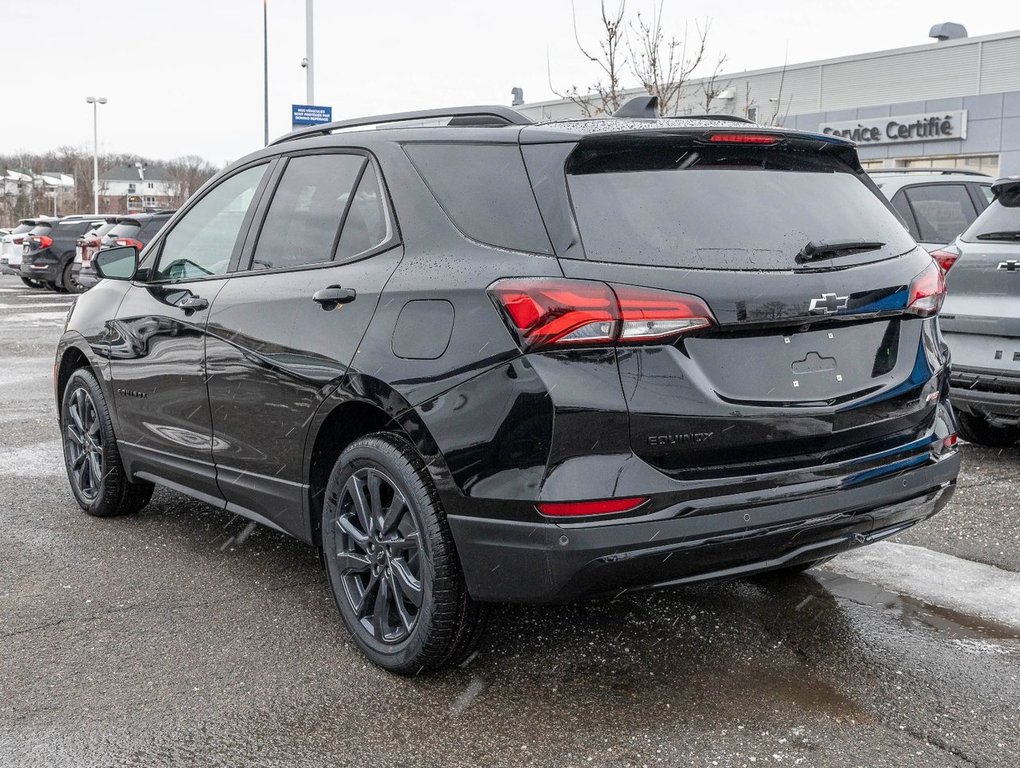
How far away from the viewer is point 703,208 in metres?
3.22

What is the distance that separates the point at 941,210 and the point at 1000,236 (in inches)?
108

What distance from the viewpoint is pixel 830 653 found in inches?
146

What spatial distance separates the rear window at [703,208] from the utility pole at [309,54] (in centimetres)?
2154

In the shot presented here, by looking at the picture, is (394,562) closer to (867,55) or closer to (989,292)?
(989,292)

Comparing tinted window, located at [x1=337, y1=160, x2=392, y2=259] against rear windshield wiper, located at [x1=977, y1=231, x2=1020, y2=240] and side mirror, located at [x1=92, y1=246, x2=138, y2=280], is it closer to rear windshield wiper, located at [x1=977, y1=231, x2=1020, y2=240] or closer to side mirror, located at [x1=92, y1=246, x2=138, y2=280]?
side mirror, located at [x1=92, y1=246, x2=138, y2=280]

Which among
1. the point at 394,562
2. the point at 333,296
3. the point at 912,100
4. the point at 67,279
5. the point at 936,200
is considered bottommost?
the point at 67,279

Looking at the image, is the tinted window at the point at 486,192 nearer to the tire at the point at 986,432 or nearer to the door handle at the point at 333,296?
the door handle at the point at 333,296

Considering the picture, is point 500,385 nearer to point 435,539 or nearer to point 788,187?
point 435,539

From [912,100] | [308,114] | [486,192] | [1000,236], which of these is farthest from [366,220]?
[912,100]

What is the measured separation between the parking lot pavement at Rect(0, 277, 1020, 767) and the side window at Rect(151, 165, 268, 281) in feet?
4.09

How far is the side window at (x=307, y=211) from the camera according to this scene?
394 centimetres

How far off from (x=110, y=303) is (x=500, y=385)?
2933 millimetres

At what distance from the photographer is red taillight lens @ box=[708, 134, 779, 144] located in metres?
3.34

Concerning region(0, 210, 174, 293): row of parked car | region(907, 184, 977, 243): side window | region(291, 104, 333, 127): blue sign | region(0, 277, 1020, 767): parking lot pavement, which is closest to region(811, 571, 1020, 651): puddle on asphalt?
region(0, 277, 1020, 767): parking lot pavement
